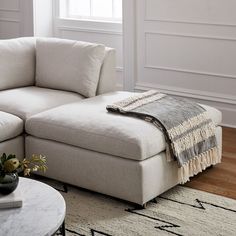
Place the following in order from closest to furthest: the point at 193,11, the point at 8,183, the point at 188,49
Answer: the point at 8,183 < the point at 193,11 < the point at 188,49

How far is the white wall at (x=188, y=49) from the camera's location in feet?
16.2

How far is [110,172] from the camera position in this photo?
346 cm

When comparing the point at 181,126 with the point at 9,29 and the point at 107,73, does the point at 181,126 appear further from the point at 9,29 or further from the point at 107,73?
the point at 9,29

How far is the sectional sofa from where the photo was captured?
3.40 metres

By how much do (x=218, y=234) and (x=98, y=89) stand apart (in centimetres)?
165

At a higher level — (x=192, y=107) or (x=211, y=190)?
(x=192, y=107)

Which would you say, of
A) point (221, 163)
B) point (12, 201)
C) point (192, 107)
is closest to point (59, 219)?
point (12, 201)

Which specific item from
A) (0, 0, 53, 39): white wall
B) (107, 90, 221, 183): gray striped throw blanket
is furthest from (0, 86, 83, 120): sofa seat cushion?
(0, 0, 53, 39): white wall

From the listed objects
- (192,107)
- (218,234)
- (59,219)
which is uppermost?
(192,107)

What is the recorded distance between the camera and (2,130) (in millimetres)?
3709

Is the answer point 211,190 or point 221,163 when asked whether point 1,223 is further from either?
point 221,163

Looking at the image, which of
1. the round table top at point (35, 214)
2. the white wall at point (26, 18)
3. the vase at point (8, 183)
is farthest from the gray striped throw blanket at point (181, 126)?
the white wall at point (26, 18)

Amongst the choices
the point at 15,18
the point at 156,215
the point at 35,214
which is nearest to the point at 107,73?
the point at 156,215

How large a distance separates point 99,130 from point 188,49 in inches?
76.0
